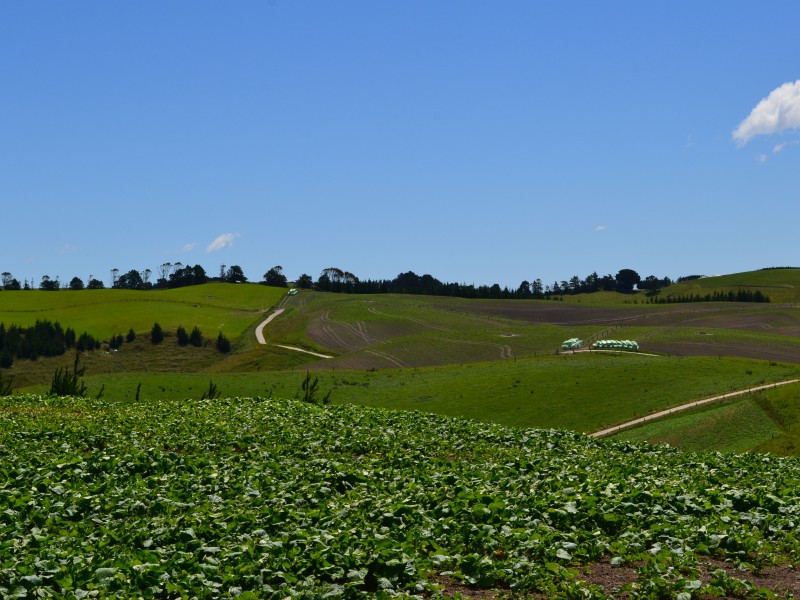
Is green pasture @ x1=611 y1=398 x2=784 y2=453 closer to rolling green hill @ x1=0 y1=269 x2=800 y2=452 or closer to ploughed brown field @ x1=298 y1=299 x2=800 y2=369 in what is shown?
rolling green hill @ x1=0 y1=269 x2=800 y2=452

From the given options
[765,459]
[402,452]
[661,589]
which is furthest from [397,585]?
[765,459]

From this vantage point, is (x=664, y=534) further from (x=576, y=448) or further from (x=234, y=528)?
(x=576, y=448)

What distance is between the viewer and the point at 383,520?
1869cm

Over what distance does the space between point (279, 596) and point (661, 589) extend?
21.6 feet

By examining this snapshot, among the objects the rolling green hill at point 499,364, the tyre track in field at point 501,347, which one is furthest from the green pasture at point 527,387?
the tyre track in field at point 501,347

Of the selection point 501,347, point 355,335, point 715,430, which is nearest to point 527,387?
point 715,430

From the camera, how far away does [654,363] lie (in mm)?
92688

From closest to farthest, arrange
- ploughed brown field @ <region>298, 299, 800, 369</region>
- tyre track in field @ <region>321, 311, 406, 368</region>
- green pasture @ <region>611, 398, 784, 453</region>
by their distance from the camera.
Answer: green pasture @ <region>611, 398, 784, 453</region>
ploughed brown field @ <region>298, 299, 800, 369</region>
tyre track in field @ <region>321, 311, 406, 368</region>

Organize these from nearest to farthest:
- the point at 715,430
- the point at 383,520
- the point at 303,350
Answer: the point at 383,520
the point at 715,430
the point at 303,350

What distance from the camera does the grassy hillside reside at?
47.5ft

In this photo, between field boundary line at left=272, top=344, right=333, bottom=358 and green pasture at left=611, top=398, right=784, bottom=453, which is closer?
green pasture at left=611, top=398, right=784, bottom=453

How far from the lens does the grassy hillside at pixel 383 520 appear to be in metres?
14.5

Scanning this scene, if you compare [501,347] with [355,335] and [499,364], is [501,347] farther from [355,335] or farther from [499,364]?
[355,335]

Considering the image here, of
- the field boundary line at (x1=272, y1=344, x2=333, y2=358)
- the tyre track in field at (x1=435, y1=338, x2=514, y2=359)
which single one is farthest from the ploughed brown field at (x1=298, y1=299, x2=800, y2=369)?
the field boundary line at (x1=272, y1=344, x2=333, y2=358)
